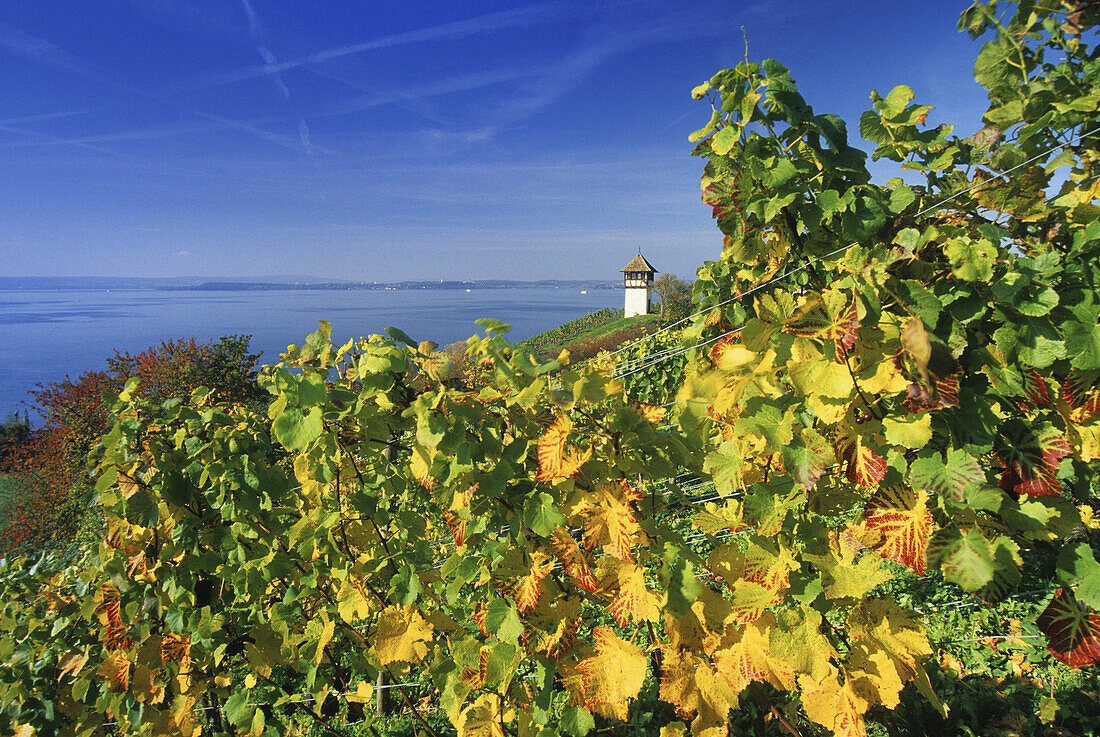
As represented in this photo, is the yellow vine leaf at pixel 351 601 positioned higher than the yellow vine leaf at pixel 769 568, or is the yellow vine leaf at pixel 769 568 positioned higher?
the yellow vine leaf at pixel 769 568

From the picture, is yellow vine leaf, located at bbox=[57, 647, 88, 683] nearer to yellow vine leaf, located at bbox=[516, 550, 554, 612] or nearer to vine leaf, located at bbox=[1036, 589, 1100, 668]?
yellow vine leaf, located at bbox=[516, 550, 554, 612]

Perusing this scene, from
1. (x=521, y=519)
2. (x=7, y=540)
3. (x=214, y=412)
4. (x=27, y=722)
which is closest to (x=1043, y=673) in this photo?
(x=521, y=519)

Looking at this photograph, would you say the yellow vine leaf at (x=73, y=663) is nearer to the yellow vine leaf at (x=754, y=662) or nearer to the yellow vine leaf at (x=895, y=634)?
the yellow vine leaf at (x=754, y=662)

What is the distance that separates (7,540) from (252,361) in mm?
5494

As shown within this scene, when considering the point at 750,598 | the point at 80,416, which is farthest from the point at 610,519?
the point at 80,416

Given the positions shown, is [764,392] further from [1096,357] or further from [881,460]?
[1096,357]

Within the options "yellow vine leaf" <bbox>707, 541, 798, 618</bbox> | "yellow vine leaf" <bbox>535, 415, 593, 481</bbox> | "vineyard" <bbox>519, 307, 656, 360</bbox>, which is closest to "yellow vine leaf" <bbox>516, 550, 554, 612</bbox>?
"yellow vine leaf" <bbox>535, 415, 593, 481</bbox>

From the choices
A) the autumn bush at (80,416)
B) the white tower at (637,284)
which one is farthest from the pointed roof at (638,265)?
the autumn bush at (80,416)

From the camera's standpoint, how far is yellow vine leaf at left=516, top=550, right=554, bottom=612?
1.52 metres

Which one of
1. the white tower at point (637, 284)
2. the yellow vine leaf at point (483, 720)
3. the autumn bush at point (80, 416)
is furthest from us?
the white tower at point (637, 284)

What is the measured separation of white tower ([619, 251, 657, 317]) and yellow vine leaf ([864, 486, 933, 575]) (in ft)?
159

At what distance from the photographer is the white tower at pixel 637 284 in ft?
162

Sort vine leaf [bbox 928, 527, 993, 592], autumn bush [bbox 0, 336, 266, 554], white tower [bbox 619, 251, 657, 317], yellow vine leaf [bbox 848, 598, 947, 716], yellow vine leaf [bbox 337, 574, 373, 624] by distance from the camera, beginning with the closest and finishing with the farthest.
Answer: vine leaf [bbox 928, 527, 993, 592], yellow vine leaf [bbox 848, 598, 947, 716], yellow vine leaf [bbox 337, 574, 373, 624], autumn bush [bbox 0, 336, 266, 554], white tower [bbox 619, 251, 657, 317]

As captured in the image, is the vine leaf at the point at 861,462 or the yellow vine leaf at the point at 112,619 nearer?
the vine leaf at the point at 861,462
